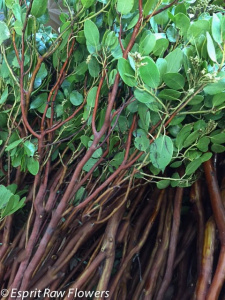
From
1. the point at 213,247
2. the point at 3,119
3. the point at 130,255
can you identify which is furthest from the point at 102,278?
the point at 3,119

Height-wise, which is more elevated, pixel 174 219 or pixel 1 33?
pixel 1 33

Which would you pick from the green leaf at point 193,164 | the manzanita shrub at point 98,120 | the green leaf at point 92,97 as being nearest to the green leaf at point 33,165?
the manzanita shrub at point 98,120

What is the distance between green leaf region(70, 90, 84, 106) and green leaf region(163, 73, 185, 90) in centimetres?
14

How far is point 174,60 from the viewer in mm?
356

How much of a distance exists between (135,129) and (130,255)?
0.21 meters

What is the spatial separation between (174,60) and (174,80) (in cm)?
3

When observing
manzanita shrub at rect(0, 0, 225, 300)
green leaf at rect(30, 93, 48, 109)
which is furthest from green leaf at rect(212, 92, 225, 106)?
green leaf at rect(30, 93, 48, 109)

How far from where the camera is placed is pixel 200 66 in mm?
329

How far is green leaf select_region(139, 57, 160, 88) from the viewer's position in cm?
32

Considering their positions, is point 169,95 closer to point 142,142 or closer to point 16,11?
point 142,142

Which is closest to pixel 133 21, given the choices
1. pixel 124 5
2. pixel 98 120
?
pixel 124 5

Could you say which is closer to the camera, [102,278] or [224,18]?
[224,18]

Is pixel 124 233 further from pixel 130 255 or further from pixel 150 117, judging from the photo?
pixel 150 117

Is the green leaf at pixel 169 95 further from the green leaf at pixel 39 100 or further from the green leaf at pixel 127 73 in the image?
the green leaf at pixel 39 100
